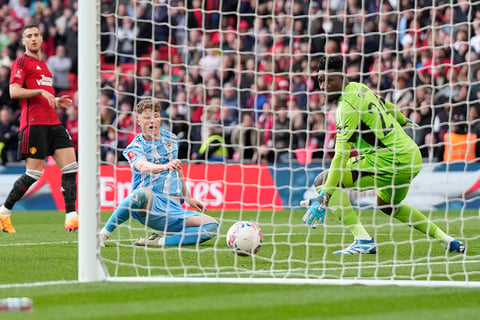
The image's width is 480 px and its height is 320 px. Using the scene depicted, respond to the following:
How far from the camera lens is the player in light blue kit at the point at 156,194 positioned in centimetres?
888

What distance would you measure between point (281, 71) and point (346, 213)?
11.7 feet

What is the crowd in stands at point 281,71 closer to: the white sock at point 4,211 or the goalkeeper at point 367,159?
the goalkeeper at point 367,159

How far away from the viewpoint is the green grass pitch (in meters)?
5.29

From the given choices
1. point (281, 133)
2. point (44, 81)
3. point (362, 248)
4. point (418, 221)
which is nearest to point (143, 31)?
point (44, 81)

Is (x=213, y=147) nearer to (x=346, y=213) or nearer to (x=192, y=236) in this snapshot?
(x=192, y=236)

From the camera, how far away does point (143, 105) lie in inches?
357

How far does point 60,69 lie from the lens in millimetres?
18031

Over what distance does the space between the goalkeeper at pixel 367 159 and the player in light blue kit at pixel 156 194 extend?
1.30m

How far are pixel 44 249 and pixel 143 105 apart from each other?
5.57ft

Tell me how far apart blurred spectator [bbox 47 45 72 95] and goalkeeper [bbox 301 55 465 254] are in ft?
32.7

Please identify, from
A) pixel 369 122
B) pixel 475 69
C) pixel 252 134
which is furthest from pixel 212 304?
pixel 252 134

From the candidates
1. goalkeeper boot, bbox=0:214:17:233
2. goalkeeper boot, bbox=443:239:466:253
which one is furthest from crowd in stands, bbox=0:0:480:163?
goalkeeper boot, bbox=0:214:17:233

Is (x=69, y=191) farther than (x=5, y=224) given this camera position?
No

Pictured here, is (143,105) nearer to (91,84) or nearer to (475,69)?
(91,84)
